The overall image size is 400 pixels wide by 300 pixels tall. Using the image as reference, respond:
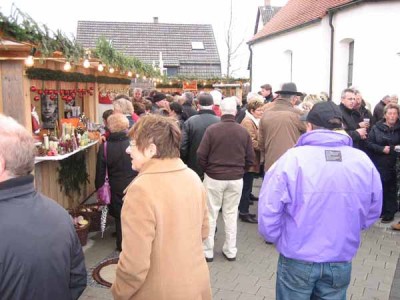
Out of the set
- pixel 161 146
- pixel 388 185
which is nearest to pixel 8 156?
pixel 161 146

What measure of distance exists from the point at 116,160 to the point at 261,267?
2.16 metres

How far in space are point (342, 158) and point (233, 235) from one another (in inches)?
115

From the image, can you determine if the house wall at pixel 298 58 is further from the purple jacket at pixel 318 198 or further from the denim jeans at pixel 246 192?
the purple jacket at pixel 318 198

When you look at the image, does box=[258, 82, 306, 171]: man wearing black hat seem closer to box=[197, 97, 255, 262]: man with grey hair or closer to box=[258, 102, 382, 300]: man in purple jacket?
box=[197, 97, 255, 262]: man with grey hair

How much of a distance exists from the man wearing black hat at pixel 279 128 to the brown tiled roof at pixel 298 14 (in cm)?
1050

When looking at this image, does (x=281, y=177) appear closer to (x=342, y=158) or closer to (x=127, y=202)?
(x=342, y=158)

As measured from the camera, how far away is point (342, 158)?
2.77 metres

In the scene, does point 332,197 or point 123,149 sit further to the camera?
point 123,149

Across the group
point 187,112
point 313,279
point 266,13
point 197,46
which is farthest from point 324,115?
point 197,46

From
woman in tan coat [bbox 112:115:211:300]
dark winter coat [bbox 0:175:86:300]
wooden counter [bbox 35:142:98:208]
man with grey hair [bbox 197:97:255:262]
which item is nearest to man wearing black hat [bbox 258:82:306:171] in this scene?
man with grey hair [bbox 197:97:255:262]

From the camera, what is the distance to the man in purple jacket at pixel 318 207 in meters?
2.71

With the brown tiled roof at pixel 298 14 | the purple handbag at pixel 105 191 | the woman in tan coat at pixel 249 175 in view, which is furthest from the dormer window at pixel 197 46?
the purple handbag at pixel 105 191

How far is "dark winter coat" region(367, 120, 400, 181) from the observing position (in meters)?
6.80

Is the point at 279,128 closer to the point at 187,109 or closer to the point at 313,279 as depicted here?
the point at 187,109
